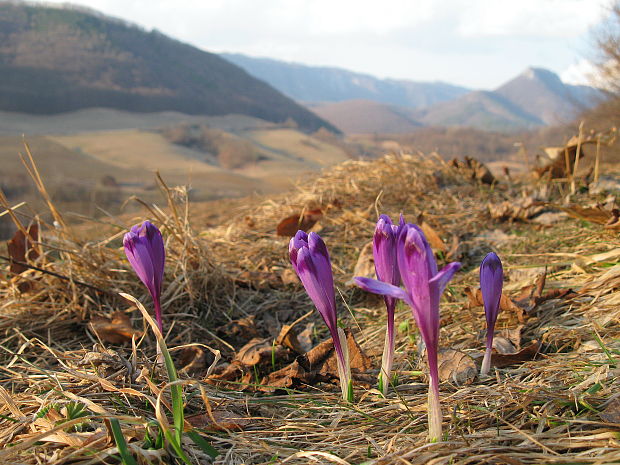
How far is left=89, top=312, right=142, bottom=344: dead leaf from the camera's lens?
2.12 meters

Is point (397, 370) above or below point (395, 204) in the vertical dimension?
below

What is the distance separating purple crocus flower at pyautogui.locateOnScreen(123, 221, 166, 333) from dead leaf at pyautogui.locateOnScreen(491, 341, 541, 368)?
1.08 metres

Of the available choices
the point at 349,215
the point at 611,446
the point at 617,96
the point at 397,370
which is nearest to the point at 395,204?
the point at 349,215

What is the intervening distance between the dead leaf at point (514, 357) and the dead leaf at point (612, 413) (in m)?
0.41

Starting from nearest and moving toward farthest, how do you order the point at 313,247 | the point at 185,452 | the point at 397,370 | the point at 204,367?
1. the point at 185,452
2. the point at 313,247
3. the point at 397,370
4. the point at 204,367

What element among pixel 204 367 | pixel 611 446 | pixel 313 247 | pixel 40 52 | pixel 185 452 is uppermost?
pixel 40 52

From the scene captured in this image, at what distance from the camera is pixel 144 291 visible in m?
2.57

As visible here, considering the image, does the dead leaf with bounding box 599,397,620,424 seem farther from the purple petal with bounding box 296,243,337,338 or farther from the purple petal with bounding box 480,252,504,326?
the purple petal with bounding box 296,243,337,338

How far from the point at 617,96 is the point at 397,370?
22.0 metres

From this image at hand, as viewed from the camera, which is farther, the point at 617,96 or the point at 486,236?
the point at 617,96

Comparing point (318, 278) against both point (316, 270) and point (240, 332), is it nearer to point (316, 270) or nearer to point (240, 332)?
point (316, 270)

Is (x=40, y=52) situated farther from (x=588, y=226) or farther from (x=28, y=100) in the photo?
(x=588, y=226)

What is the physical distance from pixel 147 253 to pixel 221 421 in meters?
0.59

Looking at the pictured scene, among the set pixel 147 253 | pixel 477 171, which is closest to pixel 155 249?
pixel 147 253
